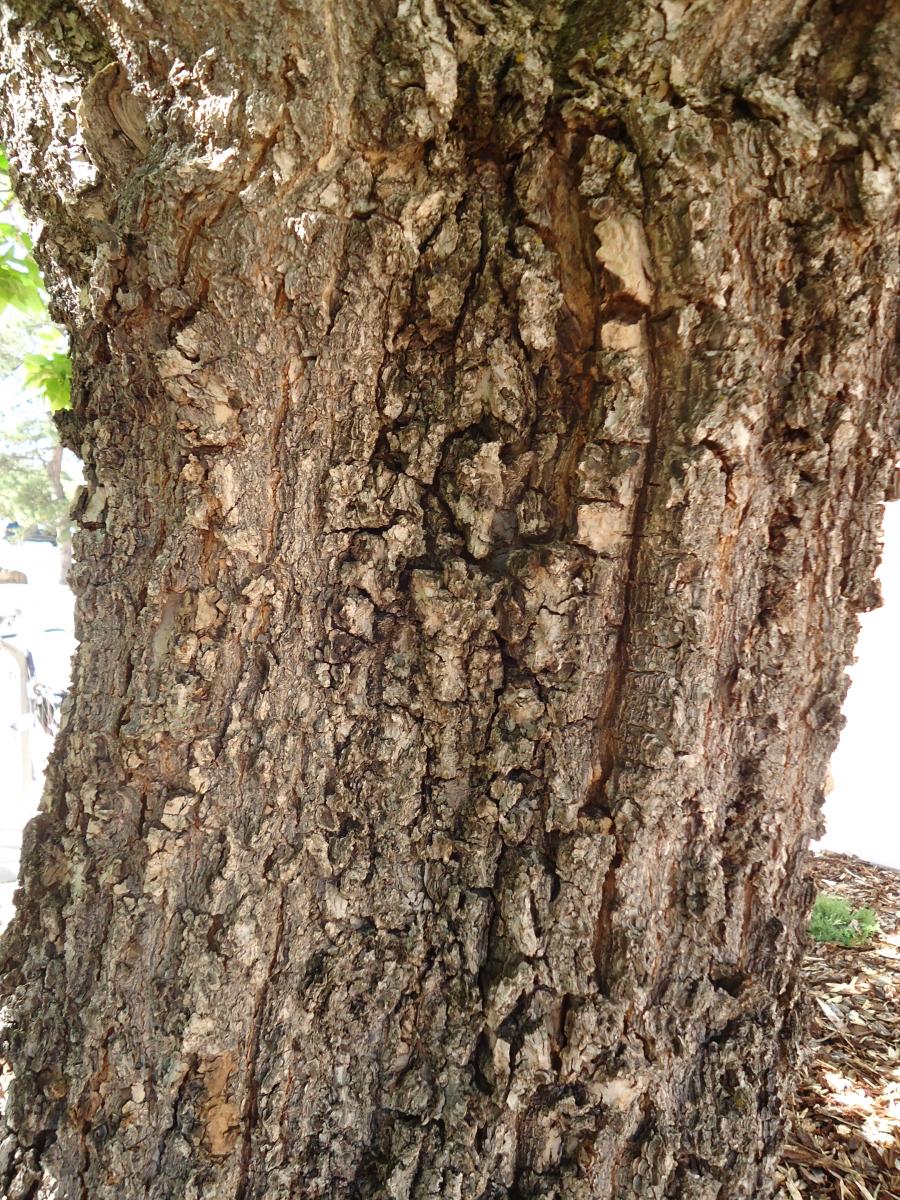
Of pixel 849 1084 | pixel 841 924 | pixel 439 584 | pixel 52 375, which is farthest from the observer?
pixel 841 924

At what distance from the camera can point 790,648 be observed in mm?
1243

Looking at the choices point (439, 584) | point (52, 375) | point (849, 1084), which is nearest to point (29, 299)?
point (52, 375)

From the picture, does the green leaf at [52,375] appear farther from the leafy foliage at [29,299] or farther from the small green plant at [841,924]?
the small green plant at [841,924]

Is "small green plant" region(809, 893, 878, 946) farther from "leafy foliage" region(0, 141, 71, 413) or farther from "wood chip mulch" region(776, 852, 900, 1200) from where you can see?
"leafy foliage" region(0, 141, 71, 413)

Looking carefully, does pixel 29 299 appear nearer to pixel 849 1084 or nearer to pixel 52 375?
pixel 52 375

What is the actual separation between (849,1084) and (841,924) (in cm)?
114

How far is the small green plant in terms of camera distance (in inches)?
114

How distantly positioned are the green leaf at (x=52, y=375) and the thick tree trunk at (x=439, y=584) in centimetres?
77

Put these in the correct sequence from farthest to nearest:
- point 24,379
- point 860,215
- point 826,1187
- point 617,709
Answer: point 24,379 → point 826,1187 → point 617,709 → point 860,215

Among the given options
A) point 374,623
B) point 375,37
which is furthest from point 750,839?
point 375,37

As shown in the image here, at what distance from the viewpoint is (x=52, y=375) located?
6.79ft

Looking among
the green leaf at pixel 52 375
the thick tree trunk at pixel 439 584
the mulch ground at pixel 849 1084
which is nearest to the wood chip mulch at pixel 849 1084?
the mulch ground at pixel 849 1084

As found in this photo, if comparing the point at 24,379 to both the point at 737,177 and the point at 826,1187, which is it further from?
the point at 826,1187

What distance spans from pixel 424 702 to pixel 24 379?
1.73m
